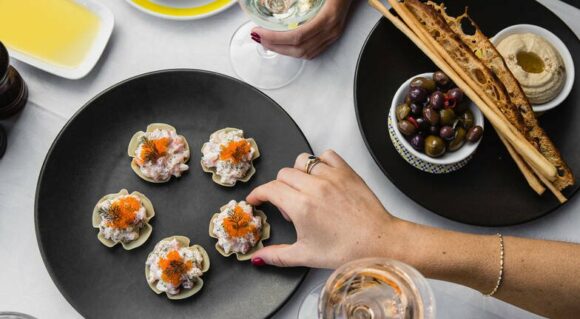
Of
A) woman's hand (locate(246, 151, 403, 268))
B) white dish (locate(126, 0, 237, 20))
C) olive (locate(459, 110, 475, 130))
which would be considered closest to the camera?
woman's hand (locate(246, 151, 403, 268))

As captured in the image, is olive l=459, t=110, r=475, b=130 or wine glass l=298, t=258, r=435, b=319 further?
olive l=459, t=110, r=475, b=130

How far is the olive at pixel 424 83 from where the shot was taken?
3.76ft

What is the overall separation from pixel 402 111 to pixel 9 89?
0.80 metres

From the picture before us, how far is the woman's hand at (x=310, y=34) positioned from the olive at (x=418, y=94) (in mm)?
236

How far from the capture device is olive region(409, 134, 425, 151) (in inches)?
44.3

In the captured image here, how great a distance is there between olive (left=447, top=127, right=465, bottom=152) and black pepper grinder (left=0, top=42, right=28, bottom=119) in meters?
0.89

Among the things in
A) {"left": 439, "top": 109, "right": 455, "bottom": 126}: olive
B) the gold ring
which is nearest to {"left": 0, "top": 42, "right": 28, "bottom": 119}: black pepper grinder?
the gold ring

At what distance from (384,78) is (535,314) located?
58cm

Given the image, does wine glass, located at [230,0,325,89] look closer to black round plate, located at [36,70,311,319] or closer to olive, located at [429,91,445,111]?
black round plate, located at [36,70,311,319]

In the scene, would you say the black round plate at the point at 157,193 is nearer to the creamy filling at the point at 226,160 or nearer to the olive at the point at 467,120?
the creamy filling at the point at 226,160

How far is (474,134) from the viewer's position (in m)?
1.12

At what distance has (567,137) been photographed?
1229 millimetres

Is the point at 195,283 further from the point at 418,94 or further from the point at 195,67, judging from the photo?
the point at 418,94

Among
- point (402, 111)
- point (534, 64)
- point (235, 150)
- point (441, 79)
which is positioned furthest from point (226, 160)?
point (534, 64)
